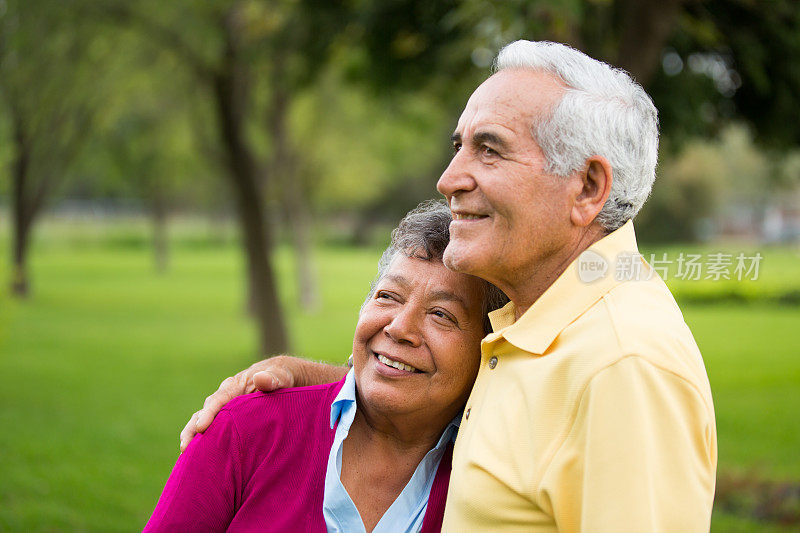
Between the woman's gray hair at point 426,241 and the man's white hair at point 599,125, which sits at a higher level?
the man's white hair at point 599,125

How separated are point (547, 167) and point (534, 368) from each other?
1.50 ft

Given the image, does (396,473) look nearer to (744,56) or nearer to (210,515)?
(210,515)

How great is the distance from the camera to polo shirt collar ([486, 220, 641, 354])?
1.76m

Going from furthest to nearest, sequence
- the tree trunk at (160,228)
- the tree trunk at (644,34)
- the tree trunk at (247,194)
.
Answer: the tree trunk at (160,228), the tree trunk at (247,194), the tree trunk at (644,34)

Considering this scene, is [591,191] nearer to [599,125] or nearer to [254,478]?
[599,125]

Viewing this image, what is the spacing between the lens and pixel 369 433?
225 centimetres

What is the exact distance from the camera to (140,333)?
17.6 meters

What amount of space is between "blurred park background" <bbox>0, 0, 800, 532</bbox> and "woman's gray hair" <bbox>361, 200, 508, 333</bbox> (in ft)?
1.76

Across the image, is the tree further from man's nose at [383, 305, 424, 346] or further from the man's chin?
the man's chin

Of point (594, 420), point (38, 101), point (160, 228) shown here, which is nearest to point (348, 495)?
point (594, 420)

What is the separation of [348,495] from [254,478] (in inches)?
A: 10.0

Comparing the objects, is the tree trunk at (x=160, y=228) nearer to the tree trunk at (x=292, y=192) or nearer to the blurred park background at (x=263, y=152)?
the blurred park background at (x=263, y=152)

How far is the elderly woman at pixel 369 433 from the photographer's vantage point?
2068mm

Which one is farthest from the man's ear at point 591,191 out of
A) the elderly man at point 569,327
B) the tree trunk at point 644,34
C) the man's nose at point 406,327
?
the tree trunk at point 644,34
